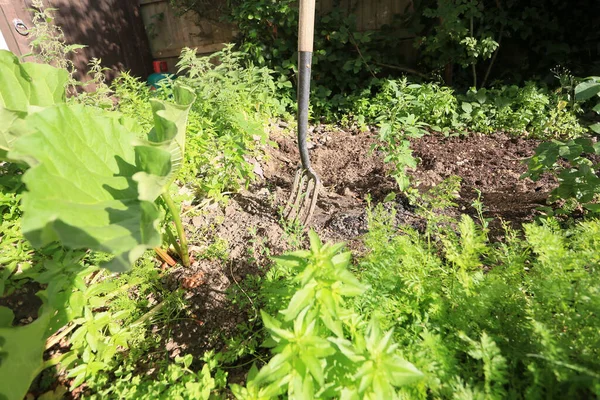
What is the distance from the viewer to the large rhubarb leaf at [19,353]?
101 centimetres

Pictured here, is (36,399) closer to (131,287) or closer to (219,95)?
(131,287)

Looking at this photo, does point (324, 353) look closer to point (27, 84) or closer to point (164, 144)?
point (164, 144)

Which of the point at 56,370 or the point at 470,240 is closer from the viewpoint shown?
the point at 470,240

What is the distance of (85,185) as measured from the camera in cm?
107

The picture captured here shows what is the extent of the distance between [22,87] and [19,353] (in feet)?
3.50

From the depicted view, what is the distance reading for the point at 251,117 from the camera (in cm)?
291

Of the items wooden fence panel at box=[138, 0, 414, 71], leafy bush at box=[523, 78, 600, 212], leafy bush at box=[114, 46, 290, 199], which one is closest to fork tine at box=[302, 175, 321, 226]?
leafy bush at box=[114, 46, 290, 199]

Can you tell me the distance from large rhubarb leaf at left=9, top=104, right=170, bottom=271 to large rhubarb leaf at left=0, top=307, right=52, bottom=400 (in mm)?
517

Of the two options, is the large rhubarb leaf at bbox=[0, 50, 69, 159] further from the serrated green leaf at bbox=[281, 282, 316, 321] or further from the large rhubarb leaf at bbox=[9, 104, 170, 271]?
the serrated green leaf at bbox=[281, 282, 316, 321]

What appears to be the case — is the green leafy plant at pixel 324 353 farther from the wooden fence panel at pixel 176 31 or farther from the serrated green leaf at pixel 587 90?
the wooden fence panel at pixel 176 31

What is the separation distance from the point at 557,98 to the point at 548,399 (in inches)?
135

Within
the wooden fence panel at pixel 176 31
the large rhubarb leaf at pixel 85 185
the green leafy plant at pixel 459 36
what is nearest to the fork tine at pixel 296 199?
the large rhubarb leaf at pixel 85 185

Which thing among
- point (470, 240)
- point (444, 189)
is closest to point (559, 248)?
point (470, 240)

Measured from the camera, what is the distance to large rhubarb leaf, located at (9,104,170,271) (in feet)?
2.65
